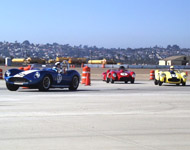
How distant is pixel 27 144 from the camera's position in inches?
278

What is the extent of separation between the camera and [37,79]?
60.2 ft

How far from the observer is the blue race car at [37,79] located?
60.0 ft

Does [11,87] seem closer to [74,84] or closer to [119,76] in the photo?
[74,84]

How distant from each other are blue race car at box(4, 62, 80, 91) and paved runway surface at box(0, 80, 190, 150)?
5.27 m

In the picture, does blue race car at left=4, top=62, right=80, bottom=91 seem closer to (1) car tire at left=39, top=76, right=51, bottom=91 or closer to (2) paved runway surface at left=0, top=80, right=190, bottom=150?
(1) car tire at left=39, top=76, right=51, bottom=91

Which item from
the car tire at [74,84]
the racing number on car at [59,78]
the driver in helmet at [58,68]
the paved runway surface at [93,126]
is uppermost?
the driver in helmet at [58,68]

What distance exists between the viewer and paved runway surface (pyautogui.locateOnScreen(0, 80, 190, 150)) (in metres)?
7.14

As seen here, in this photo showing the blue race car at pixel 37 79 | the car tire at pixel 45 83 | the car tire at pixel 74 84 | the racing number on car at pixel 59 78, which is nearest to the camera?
the blue race car at pixel 37 79

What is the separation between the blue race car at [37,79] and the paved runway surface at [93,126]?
208 inches

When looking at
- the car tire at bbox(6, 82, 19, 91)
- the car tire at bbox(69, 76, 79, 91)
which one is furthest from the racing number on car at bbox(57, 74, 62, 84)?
the car tire at bbox(6, 82, 19, 91)

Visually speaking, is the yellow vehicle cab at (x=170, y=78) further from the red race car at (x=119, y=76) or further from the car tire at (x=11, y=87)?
the car tire at (x=11, y=87)

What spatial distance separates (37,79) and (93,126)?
982cm

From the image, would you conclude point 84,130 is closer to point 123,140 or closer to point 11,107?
point 123,140

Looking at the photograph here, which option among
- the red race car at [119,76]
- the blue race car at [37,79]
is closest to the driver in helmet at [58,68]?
the blue race car at [37,79]
